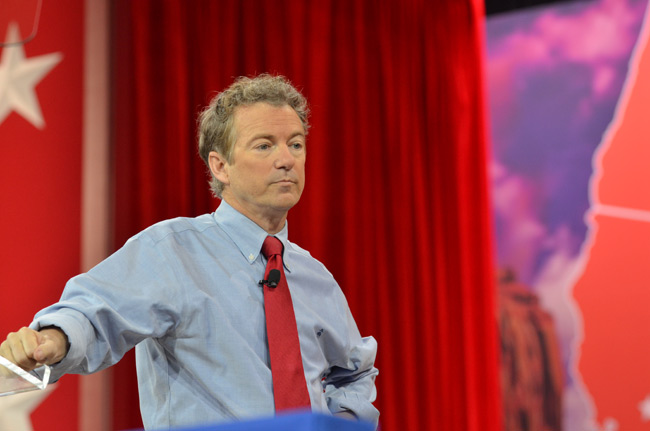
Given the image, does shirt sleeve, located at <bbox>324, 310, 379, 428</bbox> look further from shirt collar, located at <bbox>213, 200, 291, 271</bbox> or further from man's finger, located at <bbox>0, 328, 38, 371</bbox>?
man's finger, located at <bbox>0, 328, 38, 371</bbox>

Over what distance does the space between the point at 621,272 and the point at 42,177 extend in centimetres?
224

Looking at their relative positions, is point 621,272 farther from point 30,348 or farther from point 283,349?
point 30,348

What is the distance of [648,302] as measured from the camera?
10.4ft

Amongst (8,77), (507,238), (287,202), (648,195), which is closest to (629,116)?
(648,195)

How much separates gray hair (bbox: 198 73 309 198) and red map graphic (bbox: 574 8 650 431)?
190cm

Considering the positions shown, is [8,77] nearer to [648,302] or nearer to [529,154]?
[529,154]

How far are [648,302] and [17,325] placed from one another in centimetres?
235

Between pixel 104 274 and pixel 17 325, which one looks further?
Answer: pixel 17 325

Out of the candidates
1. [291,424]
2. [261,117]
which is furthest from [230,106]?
[291,424]

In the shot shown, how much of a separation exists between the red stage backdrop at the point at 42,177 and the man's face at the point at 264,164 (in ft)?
3.07

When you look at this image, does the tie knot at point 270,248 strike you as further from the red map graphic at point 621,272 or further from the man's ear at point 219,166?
the red map graphic at point 621,272

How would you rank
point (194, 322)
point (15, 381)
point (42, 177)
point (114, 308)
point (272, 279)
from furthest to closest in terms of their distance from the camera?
point (42, 177)
point (272, 279)
point (194, 322)
point (114, 308)
point (15, 381)

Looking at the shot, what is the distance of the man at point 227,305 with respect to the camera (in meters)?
1.36

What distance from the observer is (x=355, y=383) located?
1756 millimetres
